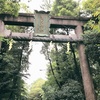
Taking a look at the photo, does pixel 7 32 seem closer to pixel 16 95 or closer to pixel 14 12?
pixel 14 12

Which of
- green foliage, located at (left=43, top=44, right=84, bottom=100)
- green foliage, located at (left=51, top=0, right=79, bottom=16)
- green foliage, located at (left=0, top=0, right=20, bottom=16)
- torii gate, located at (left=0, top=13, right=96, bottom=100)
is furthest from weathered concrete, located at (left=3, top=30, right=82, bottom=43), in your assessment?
green foliage, located at (left=51, top=0, right=79, bottom=16)

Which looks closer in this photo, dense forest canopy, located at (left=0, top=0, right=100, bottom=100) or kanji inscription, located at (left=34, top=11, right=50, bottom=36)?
dense forest canopy, located at (left=0, top=0, right=100, bottom=100)

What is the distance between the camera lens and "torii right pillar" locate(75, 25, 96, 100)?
444 inches

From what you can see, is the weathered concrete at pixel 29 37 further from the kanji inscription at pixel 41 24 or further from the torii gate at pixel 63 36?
the kanji inscription at pixel 41 24

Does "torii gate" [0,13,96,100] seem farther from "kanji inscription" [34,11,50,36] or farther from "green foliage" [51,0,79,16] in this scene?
"green foliage" [51,0,79,16]

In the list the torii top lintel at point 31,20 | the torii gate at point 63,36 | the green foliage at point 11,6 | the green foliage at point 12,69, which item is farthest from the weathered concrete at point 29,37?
the green foliage at point 12,69

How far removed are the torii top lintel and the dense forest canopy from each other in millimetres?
660

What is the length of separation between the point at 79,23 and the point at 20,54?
5.76m

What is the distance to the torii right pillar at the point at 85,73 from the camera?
1129cm

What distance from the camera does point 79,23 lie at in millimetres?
13141

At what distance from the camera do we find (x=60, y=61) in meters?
15.7

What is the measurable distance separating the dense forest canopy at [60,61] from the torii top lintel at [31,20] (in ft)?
2.17

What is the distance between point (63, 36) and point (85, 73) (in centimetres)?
273

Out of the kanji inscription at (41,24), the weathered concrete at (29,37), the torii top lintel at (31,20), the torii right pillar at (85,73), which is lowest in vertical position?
the torii right pillar at (85,73)
